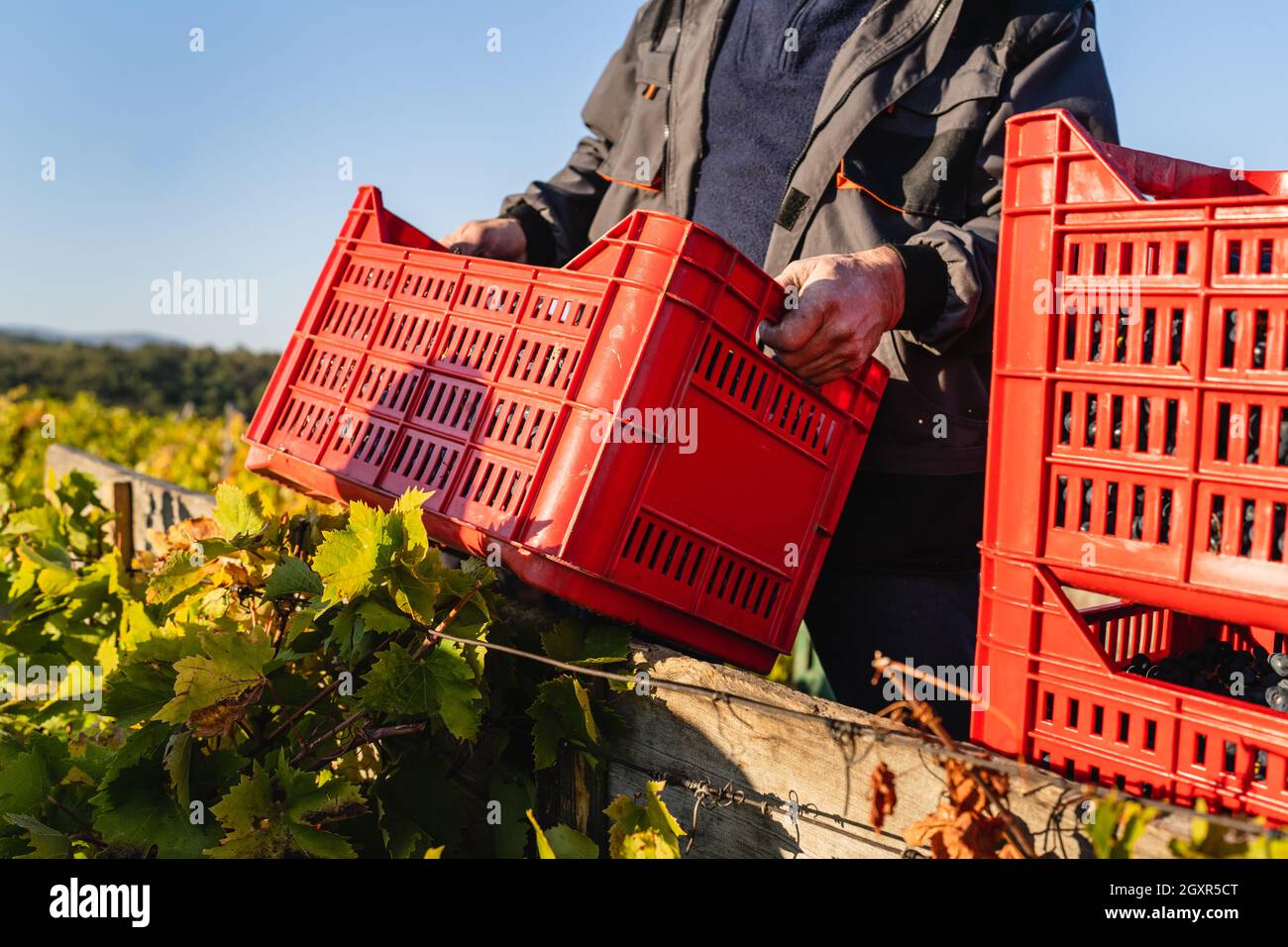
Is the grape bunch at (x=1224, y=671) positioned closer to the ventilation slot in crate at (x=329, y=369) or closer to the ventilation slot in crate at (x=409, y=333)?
the ventilation slot in crate at (x=409, y=333)

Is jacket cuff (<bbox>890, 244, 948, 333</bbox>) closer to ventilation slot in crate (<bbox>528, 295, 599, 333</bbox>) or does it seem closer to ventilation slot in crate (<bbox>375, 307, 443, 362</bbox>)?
ventilation slot in crate (<bbox>528, 295, 599, 333</bbox>)

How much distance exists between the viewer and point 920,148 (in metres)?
2.44

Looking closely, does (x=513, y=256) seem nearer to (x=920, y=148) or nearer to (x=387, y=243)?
(x=387, y=243)

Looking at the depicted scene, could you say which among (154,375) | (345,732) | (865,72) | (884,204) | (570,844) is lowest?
(570,844)

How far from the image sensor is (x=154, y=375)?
81.4 feet

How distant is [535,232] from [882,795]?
7.13 feet

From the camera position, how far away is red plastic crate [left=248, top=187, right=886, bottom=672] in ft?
6.04

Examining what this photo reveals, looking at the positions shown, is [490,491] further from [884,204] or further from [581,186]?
[581,186]

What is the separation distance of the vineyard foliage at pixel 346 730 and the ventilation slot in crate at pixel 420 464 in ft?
0.82

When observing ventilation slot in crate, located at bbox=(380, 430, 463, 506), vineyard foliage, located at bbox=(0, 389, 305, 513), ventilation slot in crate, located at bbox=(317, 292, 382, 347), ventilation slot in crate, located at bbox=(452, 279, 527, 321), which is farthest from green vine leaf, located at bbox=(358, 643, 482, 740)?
vineyard foliage, located at bbox=(0, 389, 305, 513)

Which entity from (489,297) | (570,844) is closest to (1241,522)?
(570,844)

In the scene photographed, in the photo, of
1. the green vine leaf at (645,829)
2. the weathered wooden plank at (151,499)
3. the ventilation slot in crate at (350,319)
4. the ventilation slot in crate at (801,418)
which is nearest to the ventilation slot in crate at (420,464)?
the ventilation slot in crate at (350,319)

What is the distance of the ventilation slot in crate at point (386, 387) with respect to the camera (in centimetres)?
229

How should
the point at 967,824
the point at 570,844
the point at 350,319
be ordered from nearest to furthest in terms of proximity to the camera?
1. the point at 967,824
2. the point at 570,844
3. the point at 350,319
